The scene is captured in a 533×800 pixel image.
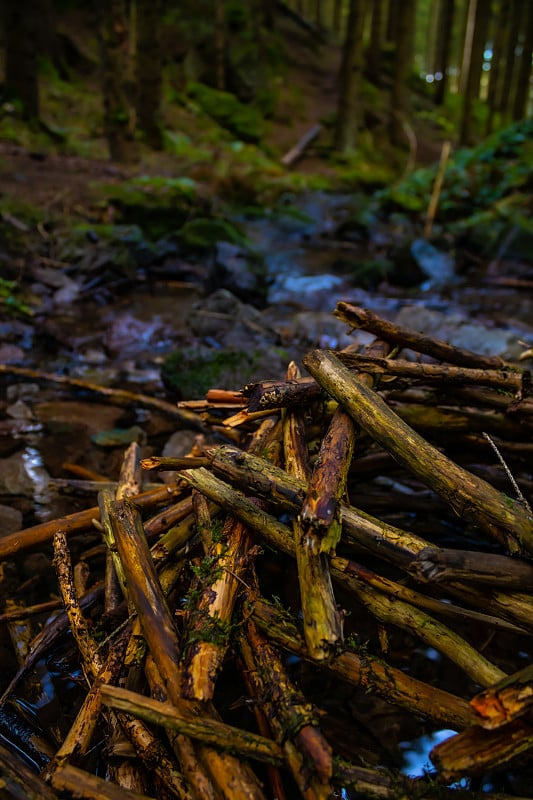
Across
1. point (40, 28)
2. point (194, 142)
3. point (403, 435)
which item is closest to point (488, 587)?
point (403, 435)

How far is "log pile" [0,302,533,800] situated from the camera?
148 cm

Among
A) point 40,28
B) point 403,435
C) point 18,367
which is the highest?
point 40,28

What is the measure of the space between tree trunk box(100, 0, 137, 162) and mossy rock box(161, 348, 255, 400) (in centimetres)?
1080

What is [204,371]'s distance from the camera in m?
4.96

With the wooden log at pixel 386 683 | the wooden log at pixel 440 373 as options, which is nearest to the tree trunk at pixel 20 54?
the wooden log at pixel 440 373

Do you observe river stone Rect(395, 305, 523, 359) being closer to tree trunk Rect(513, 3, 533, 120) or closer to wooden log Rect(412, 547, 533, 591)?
wooden log Rect(412, 547, 533, 591)

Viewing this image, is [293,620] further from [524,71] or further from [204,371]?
[524,71]

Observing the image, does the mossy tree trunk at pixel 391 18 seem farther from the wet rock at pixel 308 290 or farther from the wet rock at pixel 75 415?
the wet rock at pixel 75 415

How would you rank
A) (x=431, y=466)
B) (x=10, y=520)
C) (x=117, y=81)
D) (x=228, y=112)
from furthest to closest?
(x=228, y=112), (x=117, y=81), (x=10, y=520), (x=431, y=466)

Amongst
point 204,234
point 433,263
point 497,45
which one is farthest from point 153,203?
point 497,45

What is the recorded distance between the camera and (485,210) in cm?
1349

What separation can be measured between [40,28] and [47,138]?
6351 millimetres

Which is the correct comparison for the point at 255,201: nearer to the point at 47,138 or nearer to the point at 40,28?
the point at 47,138

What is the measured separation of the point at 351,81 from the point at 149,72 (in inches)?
314
